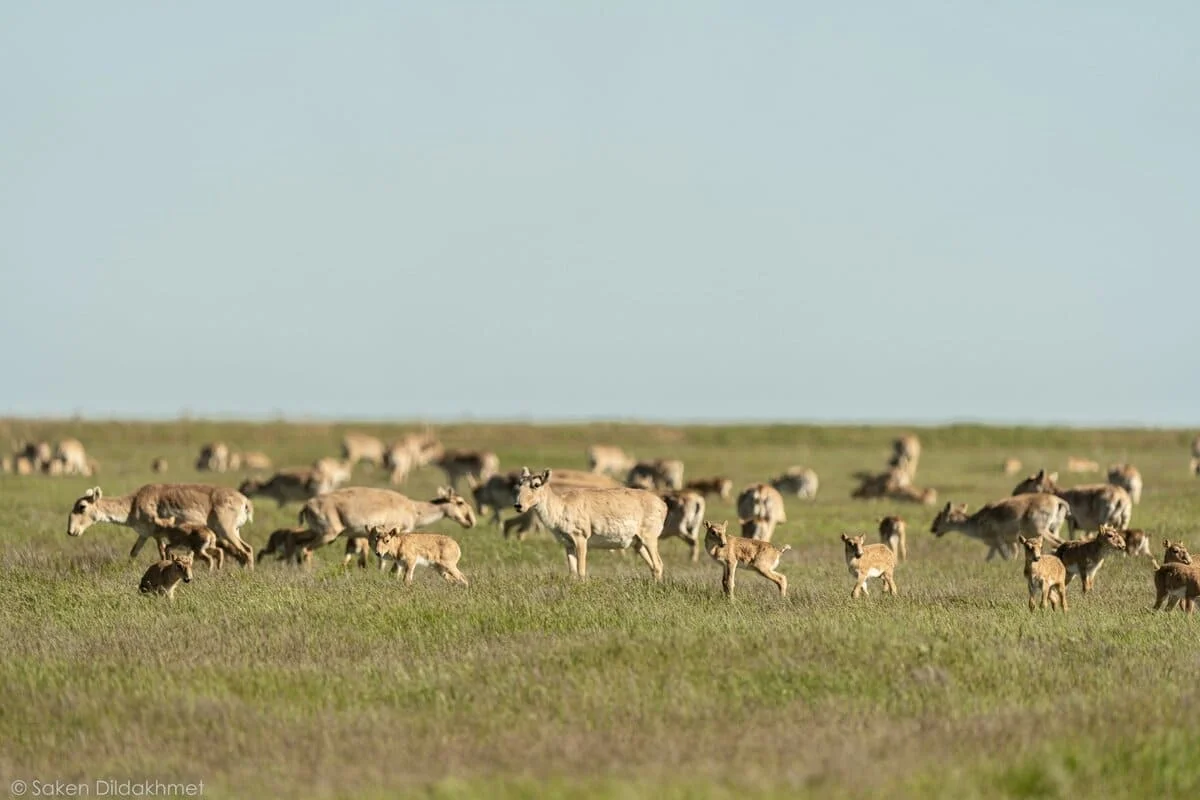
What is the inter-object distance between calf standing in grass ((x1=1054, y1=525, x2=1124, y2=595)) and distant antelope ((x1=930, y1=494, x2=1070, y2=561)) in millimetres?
4317

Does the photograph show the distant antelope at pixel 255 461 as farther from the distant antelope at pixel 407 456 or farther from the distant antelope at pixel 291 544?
the distant antelope at pixel 291 544

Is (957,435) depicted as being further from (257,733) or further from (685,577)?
(257,733)

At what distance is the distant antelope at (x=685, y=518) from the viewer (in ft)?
91.1

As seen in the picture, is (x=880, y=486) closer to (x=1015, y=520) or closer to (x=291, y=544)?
(x=1015, y=520)

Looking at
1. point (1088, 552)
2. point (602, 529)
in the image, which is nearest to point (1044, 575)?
point (1088, 552)

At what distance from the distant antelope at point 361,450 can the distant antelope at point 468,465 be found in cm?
1282

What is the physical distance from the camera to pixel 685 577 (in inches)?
907

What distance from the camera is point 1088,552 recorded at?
21438mm

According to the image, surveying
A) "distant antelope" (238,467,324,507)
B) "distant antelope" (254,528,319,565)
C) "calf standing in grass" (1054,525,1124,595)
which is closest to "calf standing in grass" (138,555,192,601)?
"distant antelope" (254,528,319,565)

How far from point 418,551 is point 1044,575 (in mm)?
8230

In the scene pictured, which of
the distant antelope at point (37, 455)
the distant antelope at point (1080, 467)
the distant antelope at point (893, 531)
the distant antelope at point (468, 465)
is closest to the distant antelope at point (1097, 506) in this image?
the distant antelope at point (893, 531)

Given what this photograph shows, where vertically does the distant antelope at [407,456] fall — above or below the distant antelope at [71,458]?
above

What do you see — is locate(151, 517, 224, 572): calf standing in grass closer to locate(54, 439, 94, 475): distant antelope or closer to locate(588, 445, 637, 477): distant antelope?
locate(54, 439, 94, 475): distant antelope

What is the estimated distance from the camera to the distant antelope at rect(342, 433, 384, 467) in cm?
6744
